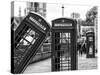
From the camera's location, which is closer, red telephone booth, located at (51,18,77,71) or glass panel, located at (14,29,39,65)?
glass panel, located at (14,29,39,65)

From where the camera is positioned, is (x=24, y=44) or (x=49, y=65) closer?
(x=24, y=44)

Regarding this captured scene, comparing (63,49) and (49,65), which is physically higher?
(63,49)

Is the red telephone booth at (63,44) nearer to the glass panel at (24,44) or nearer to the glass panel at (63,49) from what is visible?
the glass panel at (63,49)

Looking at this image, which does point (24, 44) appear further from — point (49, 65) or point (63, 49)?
point (63, 49)

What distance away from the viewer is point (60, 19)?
706 cm

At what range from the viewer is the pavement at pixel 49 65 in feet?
22.1

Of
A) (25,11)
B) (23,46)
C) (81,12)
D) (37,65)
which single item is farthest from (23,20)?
(81,12)

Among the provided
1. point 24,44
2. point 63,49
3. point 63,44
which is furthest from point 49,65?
point 24,44

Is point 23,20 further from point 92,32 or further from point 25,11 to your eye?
point 92,32

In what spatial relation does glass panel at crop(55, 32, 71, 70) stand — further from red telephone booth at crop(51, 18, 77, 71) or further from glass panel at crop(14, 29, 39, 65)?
glass panel at crop(14, 29, 39, 65)

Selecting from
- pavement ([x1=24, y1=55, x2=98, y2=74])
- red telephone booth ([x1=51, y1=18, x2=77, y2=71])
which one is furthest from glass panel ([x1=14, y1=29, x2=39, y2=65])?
red telephone booth ([x1=51, y1=18, x2=77, y2=71])

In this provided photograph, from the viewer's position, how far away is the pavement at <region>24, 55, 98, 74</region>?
673 cm

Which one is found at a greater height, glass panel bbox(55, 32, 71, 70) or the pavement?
glass panel bbox(55, 32, 71, 70)

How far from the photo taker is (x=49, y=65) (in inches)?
275
